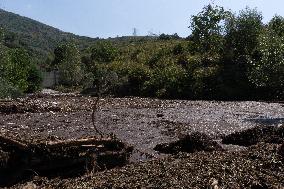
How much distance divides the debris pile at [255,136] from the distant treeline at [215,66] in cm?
1441

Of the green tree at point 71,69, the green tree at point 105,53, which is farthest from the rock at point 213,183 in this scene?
the green tree at point 105,53

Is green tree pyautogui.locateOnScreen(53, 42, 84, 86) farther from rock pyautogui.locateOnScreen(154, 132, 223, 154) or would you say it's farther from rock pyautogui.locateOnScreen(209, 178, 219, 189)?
rock pyautogui.locateOnScreen(209, 178, 219, 189)

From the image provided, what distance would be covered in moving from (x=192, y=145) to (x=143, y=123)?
6751mm

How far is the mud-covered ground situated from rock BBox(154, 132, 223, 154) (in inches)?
16.3

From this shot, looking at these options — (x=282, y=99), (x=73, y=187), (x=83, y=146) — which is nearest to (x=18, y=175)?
(x=83, y=146)

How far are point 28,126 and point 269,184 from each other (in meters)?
12.6

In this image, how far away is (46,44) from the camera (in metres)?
135

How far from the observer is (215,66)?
145 feet

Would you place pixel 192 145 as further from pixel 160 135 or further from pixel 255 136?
pixel 160 135

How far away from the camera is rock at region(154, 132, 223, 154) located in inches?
537

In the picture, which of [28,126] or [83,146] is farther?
[28,126]

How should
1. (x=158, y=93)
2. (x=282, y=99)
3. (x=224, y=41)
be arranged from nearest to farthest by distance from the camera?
(x=282, y=99), (x=158, y=93), (x=224, y=41)

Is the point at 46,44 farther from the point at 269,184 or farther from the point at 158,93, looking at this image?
the point at 269,184

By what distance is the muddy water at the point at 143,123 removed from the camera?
55.0 ft
